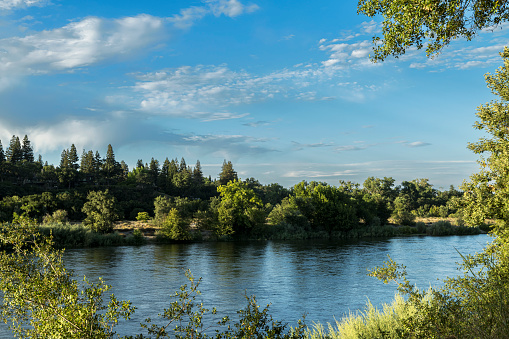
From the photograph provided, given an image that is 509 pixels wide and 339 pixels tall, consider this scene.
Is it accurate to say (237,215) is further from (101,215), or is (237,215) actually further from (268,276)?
(268,276)

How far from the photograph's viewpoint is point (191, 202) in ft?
273

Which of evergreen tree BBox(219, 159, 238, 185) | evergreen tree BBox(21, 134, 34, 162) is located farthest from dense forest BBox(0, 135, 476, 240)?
evergreen tree BBox(219, 159, 238, 185)

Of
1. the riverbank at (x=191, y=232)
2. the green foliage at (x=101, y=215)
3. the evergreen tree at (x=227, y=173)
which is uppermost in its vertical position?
the evergreen tree at (x=227, y=173)

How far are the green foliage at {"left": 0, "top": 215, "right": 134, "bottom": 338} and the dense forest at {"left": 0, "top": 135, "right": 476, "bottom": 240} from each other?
113 feet

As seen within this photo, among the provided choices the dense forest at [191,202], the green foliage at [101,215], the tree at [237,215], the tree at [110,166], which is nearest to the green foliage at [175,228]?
the dense forest at [191,202]

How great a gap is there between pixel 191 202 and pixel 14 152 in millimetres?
65743

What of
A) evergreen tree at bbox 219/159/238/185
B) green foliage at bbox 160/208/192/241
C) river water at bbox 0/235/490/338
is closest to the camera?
river water at bbox 0/235/490/338

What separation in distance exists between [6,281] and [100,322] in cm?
187

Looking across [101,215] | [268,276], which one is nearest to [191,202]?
[101,215]

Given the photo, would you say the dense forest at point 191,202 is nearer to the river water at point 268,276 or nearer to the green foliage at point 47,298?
the river water at point 268,276

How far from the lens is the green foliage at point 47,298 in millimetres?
6234

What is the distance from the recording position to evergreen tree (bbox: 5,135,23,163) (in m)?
114

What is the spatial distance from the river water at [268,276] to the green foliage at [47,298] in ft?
38.9

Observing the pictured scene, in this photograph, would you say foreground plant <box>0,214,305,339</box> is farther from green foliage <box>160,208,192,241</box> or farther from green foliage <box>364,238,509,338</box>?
green foliage <box>160,208,192,241</box>
